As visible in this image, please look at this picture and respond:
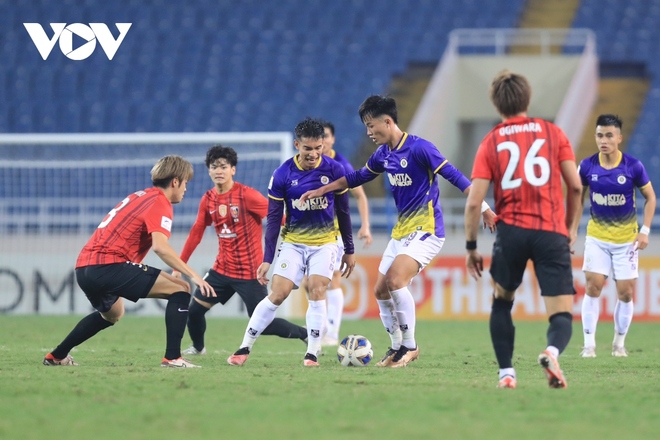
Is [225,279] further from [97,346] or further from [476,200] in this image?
[476,200]

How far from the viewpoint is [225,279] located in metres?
9.23

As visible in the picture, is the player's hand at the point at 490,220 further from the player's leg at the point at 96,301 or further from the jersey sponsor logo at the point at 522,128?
the player's leg at the point at 96,301

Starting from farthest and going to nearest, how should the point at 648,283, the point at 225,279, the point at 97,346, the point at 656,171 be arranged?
the point at 656,171, the point at 648,283, the point at 97,346, the point at 225,279

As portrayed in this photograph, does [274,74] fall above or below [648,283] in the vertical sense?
above

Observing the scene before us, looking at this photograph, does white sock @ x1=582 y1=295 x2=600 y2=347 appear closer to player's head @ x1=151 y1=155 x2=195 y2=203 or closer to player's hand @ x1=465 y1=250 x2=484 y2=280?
player's hand @ x1=465 y1=250 x2=484 y2=280

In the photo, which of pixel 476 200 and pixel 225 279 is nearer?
pixel 476 200

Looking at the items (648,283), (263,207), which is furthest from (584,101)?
(263,207)

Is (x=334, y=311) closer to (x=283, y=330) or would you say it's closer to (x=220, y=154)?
(x=283, y=330)

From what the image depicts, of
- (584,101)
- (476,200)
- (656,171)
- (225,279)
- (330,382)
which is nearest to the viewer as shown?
(476,200)

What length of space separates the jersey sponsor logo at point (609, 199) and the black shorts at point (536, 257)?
12.8 feet

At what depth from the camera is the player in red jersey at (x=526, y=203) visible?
240 inches

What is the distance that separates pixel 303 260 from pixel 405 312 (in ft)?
3.36

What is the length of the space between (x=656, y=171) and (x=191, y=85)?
10.6m

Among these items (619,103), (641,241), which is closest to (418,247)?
(641,241)
